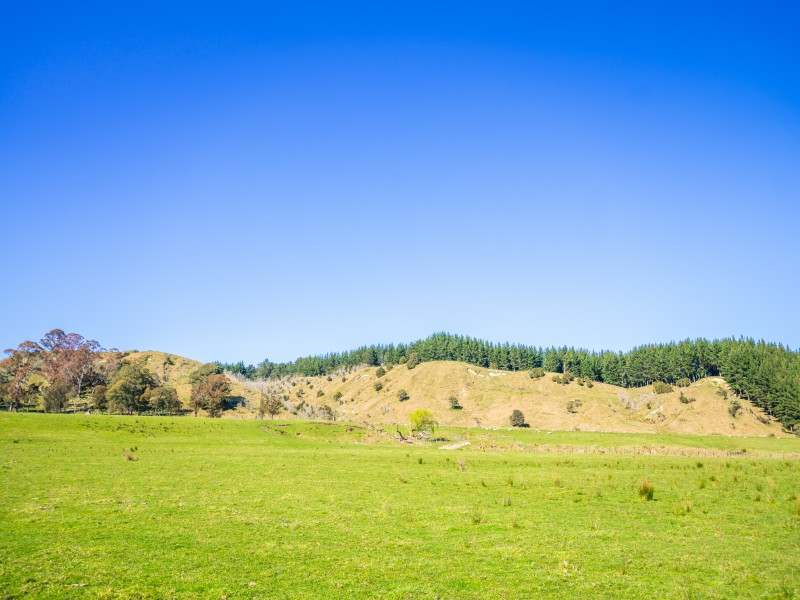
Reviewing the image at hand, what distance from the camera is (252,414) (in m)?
126

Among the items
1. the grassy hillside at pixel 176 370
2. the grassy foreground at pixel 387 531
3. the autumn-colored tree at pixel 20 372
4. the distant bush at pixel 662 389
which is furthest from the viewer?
the distant bush at pixel 662 389

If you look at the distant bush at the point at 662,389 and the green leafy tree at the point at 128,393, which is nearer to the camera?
the green leafy tree at the point at 128,393

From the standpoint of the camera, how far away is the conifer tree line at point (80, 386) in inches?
4331

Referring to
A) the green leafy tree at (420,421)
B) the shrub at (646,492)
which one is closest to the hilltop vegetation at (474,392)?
the green leafy tree at (420,421)

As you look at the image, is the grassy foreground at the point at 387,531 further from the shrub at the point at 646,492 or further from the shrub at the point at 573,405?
the shrub at the point at 573,405

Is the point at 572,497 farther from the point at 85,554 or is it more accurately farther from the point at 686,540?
the point at 85,554

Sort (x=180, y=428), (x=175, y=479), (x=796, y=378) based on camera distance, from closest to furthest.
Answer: (x=175, y=479)
(x=180, y=428)
(x=796, y=378)

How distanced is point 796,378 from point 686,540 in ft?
519

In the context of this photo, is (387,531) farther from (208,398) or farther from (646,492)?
(208,398)

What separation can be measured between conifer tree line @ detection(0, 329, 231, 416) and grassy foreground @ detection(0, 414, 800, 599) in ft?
247

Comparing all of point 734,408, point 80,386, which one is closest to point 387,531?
point 80,386

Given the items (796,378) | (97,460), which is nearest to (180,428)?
(97,460)

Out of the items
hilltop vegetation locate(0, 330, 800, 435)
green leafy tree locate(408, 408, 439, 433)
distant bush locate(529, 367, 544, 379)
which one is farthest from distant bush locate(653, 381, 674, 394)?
green leafy tree locate(408, 408, 439, 433)

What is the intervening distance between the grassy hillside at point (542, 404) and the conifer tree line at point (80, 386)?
5540 centimetres
